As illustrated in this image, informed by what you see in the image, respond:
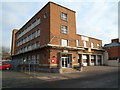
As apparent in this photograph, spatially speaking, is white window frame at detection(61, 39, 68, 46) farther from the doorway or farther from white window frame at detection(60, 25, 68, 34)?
the doorway

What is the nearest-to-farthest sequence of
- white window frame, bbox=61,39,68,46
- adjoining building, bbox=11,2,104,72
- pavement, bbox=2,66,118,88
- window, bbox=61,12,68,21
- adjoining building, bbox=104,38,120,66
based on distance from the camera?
pavement, bbox=2,66,118,88
adjoining building, bbox=11,2,104,72
white window frame, bbox=61,39,68,46
window, bbox=61,12,68,21
adjoining building, bbox=104,38,120,66

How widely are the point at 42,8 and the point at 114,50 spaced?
26876mm

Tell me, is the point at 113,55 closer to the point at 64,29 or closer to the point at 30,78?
the point at 64,29

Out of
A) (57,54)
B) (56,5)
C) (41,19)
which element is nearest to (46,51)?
(57,54)

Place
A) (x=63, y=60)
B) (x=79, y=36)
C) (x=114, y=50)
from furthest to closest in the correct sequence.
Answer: (x=114, y=50) → (x=79, y=36) → (x=63, y=60)

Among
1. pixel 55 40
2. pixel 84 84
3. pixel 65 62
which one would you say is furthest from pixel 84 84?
pixel 55 40

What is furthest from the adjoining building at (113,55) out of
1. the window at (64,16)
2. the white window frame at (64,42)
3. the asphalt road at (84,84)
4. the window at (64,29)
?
the asphalt road at (84,84)

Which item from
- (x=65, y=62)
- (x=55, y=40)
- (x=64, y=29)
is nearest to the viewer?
(x=55, y=40)

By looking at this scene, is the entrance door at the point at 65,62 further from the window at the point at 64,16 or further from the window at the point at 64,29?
the window at the point at 64,16

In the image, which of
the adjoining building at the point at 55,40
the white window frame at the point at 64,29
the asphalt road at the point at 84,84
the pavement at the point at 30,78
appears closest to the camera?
the asphalt road at the point at 84,84

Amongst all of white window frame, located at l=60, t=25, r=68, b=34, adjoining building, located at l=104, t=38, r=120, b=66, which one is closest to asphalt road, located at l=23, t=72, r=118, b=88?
white window frame, located at l=60, t=25, r=68, b=34

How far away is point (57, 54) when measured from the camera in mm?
21500

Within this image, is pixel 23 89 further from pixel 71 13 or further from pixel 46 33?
pixel 71 13

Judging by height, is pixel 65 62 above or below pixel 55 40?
below
